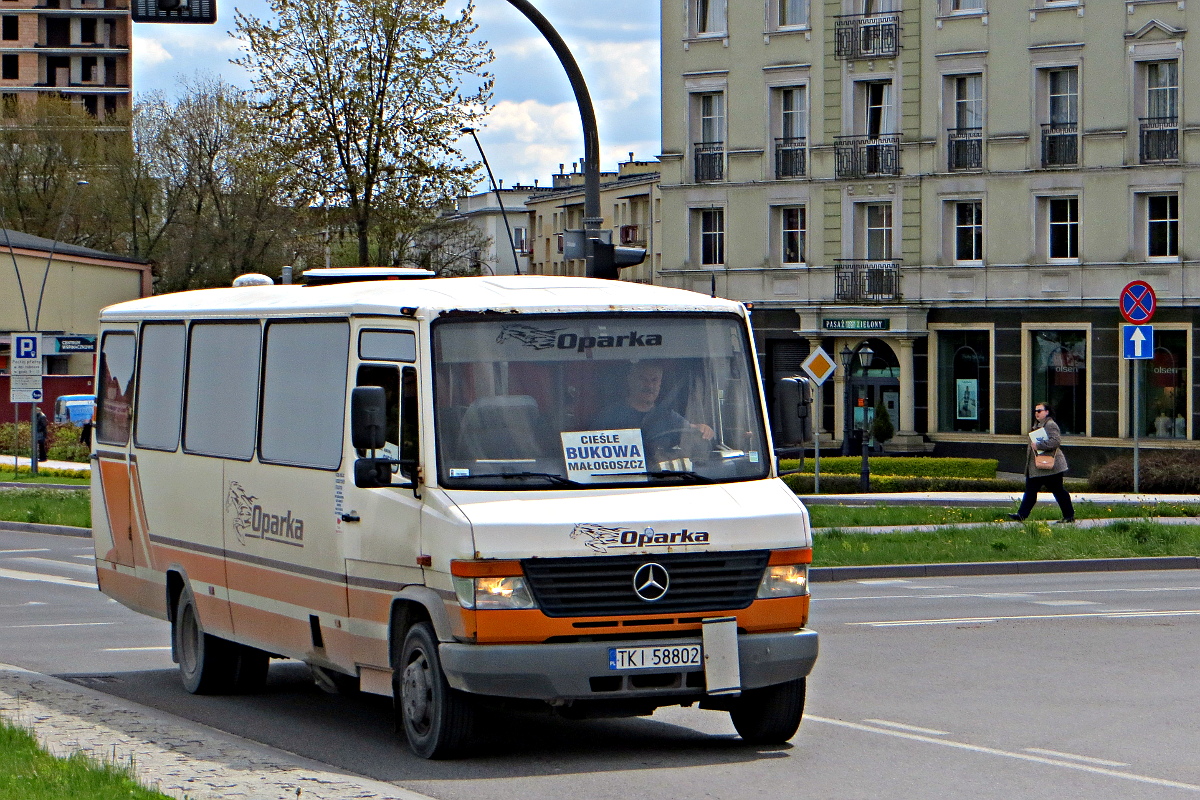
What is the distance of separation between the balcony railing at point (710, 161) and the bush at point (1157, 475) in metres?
21.1

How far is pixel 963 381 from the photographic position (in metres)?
52.3

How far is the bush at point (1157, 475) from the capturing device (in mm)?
34844

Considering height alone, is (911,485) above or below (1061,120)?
below

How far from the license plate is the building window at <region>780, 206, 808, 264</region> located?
4659cm

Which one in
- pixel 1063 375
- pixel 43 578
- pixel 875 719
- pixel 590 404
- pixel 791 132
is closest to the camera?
pixel 590 404

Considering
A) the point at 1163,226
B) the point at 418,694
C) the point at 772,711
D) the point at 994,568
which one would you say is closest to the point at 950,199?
the point at 1163,226

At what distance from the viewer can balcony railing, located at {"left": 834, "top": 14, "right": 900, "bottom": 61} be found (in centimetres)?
5288

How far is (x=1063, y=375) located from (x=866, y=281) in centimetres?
657

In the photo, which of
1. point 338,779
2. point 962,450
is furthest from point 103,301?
point 338,779

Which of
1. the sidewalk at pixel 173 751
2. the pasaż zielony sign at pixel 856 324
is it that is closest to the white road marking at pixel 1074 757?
the sidewalk at pixel 173 751

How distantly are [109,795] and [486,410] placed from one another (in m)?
2.84

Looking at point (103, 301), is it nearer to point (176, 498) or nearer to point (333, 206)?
point (333, 206)

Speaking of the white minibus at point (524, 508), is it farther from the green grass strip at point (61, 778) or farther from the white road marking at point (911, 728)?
the green grass strip at point (61, 778)

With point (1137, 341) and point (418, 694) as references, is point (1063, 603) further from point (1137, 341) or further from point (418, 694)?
point (1137, 341)
